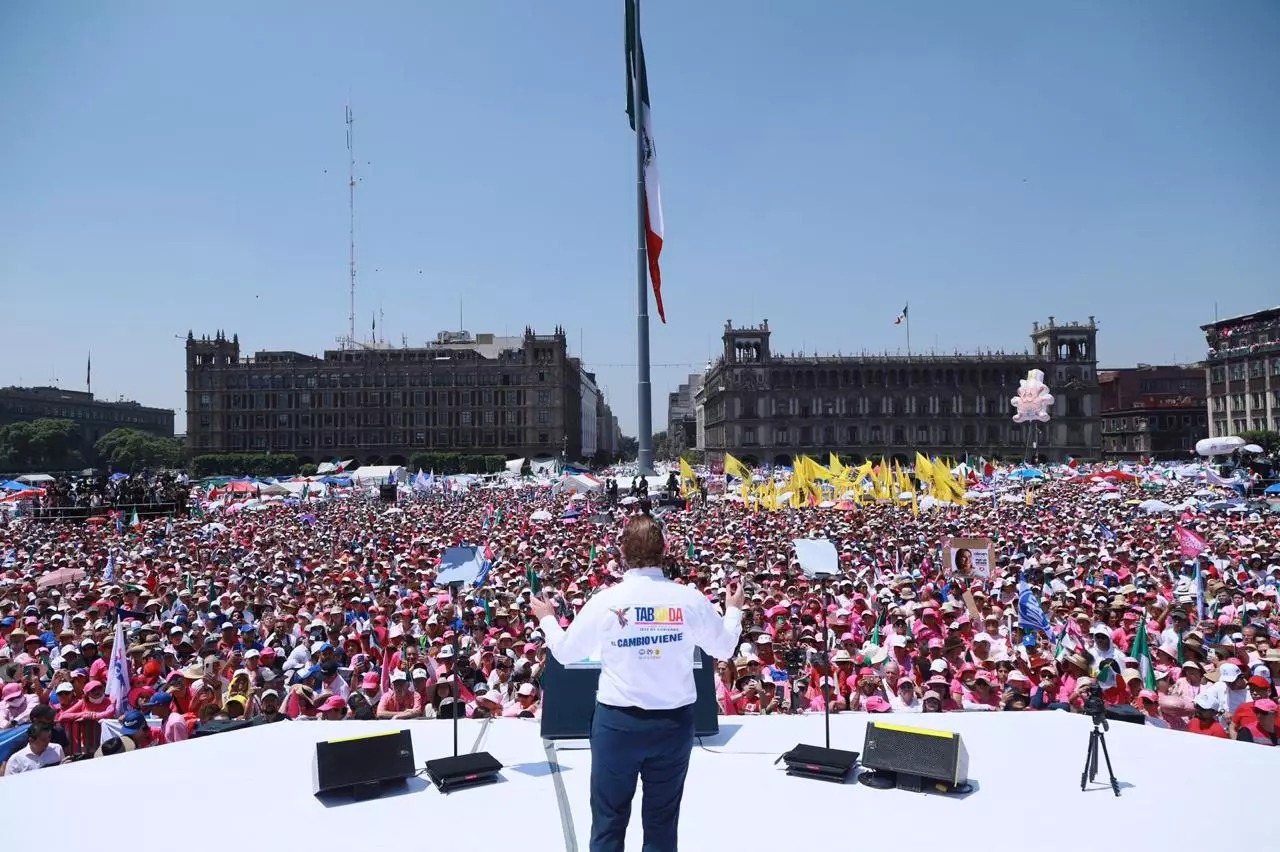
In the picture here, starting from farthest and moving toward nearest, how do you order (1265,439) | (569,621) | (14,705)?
(1265,439) < (569,621) < (14,705)

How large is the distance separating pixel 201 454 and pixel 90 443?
27.3 meters

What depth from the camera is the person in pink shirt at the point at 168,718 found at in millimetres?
7344

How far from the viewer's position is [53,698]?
27.2 feet

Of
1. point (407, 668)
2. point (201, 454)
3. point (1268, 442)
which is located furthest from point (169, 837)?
point (201, 454)

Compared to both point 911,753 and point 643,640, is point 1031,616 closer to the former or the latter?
point 911,753

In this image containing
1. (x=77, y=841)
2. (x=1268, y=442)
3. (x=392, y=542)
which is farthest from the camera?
(x=1268, y=442)

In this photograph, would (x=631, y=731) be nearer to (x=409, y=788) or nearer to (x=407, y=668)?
(x=409, y=788)

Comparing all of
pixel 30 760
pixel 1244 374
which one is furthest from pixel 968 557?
pixel 1244 374

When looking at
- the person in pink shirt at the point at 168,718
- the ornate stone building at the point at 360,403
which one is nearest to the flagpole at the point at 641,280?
the person in pink shirt at the point at 168,718

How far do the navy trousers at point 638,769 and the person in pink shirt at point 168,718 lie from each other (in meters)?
5.05

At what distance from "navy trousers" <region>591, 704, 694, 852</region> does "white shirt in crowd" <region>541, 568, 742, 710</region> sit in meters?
0.06

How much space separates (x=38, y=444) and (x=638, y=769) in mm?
118066

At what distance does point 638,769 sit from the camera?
359cm

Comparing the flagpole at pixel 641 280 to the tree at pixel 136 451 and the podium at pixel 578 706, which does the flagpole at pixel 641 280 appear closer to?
the podium at pixel 578 706
